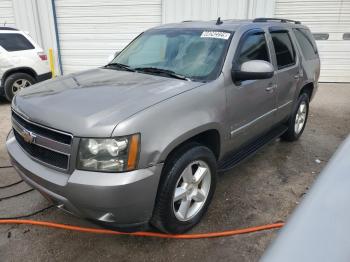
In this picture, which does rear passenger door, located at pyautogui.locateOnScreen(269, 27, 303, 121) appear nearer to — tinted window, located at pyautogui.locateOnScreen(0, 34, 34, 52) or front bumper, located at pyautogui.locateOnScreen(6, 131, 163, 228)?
front bumper, located at pyautogui.locateOnScreen(6, 131, 163, 228)

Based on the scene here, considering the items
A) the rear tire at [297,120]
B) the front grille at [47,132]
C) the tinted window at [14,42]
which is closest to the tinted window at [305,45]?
the rear tire at [297,120]

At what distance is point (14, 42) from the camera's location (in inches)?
282

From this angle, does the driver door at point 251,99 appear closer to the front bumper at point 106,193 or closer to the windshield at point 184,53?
the windshield at point 184,53

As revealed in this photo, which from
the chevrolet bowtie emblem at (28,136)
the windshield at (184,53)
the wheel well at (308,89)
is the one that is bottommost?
the wheel well at (308,89)

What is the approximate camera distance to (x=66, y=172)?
7.27 ft

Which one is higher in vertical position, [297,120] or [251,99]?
A: [251,99]

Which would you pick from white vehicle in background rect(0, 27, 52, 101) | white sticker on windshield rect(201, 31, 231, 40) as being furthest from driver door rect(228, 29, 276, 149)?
white vehicle in background rect(0, 27, 52, 101)

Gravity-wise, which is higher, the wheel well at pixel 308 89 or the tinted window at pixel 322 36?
the tinted window at pixel 322 36

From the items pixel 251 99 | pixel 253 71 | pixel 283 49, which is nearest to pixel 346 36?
pixel 283 49

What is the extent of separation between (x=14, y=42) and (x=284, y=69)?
605cm

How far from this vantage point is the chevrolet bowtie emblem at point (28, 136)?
242 centimetres

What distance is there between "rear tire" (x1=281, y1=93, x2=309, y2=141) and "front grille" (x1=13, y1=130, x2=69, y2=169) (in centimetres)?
343

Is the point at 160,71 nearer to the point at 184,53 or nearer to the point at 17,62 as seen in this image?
the point at 184,53

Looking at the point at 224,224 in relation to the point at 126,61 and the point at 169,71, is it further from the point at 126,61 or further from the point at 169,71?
the point at 126,61
